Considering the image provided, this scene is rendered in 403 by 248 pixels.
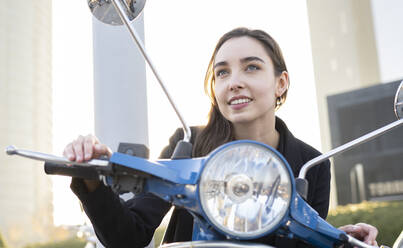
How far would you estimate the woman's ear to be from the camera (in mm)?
1669

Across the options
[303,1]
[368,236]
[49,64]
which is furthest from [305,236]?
[49,64]

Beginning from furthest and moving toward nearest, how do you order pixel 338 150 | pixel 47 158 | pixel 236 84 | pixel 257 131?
pixel 257 131
pixel 236 84
pixel 338 150
pixel 47 158

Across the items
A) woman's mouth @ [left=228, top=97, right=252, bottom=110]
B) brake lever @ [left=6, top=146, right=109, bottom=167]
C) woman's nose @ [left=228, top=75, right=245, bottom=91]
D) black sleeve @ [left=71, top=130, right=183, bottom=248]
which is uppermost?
woman's nose @ [left=228, top=75, right=245, bottom=91]

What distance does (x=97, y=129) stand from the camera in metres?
1.83

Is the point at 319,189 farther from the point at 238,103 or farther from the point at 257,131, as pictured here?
the point at 238,103

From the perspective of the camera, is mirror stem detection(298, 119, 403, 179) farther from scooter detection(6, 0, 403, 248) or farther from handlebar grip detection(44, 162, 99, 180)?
handlebar grip detection(44, 162, 99, 180)

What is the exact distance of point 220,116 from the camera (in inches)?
66.8

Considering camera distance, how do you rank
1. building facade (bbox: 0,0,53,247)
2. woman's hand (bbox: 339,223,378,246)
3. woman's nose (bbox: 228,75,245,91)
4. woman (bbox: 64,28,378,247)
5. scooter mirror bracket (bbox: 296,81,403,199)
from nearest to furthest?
1. scooter mirror bracket (bbox: 296,81,403,199)
2. woman (bbox: 64,28,378,247)
3. woman's hand (bbox: 339,223,378,246)
4. woman's nose (bbox: 228,75,245,91)
5. building facade (bbox: 0,0,53,247)

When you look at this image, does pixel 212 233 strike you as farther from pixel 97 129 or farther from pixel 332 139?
pixel 332 139

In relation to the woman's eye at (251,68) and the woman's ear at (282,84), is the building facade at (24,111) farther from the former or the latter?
the woman's eye at (251,68)

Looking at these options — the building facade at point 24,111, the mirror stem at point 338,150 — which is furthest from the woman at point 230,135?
the building facade at point 24,111

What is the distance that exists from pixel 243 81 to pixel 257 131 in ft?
0.96

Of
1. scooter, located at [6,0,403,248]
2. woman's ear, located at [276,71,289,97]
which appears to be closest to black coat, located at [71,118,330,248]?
woman's ear, located at [276,71,289,97]

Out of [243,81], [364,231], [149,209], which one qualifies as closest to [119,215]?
[149,209]
